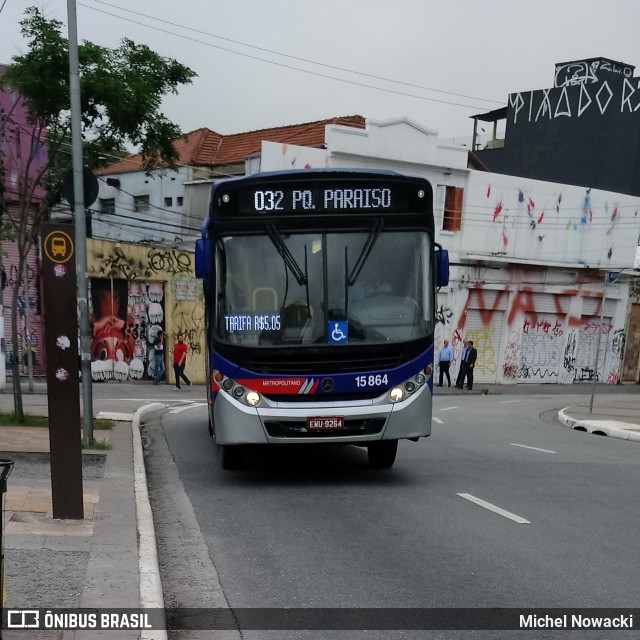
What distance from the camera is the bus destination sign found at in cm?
946

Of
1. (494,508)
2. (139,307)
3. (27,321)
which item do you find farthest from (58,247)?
(139,307)

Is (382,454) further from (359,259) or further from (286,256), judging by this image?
(286,256)

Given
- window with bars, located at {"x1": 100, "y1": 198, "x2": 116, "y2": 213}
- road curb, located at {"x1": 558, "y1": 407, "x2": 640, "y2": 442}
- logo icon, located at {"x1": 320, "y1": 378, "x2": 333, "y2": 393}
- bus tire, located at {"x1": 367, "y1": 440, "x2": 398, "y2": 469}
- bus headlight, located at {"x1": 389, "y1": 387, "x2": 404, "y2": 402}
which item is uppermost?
window with bars, located at {"x1": 100, "y1": 198, "x2": 116, "y2": 213}

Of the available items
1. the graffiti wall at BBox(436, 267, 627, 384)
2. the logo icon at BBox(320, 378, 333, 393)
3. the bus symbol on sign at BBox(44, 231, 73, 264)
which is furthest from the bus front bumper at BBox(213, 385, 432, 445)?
the graffiti wall at BBox(436, 267, 627, 384)

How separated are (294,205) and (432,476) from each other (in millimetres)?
3814

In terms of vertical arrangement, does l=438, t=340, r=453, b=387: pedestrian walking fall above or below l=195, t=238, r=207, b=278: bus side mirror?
below

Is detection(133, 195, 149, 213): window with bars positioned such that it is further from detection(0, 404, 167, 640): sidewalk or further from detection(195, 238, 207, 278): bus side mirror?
detection(195, 238, 207, 278): bus side mirror

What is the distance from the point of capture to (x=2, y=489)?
442 cm

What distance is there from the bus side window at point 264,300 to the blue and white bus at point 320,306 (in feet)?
0.04

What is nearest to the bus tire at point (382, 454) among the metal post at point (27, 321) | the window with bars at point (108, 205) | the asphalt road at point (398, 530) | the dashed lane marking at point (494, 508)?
the asphalt road at point (398, 530)

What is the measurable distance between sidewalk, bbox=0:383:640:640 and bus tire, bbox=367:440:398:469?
9.30ft

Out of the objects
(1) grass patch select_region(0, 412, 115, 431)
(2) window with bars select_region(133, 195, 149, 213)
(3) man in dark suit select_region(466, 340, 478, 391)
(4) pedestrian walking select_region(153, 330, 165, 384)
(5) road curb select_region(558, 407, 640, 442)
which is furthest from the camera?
(2) window with bars select_region(133, 195, 149, 213)

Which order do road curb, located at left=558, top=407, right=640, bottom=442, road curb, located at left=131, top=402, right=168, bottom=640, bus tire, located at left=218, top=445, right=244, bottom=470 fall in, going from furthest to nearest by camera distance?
road curb, located at left=558, top=407, right=640, bottom=442, bus tire, located at left=218, top=445, right=244, bottom=470, road curb, located at left=131, top=402, right=168, bottom=640

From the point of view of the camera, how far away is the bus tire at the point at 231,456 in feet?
33.4
